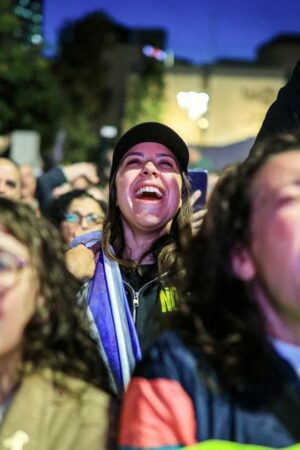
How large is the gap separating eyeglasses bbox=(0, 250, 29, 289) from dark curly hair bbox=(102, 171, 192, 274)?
1249 millimetres

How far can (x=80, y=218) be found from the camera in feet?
16.8

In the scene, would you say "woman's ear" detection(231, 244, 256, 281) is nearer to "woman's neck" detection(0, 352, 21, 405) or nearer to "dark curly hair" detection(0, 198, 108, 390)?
"dark curly hair" detection(0, 198, 108, 390)

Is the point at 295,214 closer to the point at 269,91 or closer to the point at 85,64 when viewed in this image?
the point at 269,91

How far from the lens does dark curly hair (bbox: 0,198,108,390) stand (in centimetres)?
193

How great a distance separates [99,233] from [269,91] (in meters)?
41.8

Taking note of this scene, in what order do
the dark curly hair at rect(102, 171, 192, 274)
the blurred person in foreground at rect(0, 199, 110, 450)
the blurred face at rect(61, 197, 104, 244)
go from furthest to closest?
the blurred face at rect(61, 197, 104, 244), the dark curly hair at rect(102, 171, 192, 274), the blurred person in foreground at rect(0, 199, 110, 450)

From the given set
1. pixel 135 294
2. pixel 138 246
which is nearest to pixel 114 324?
pixel 135 294

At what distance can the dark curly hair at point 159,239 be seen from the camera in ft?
10.4

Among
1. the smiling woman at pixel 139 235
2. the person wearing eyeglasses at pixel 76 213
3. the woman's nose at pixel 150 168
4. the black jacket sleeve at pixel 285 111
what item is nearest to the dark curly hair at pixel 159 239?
the smiling woman at pixel 139 235

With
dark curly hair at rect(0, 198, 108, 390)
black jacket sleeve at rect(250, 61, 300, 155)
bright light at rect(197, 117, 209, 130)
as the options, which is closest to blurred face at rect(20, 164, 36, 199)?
black jacket sleeve at rect(250, 61, 300, 155)

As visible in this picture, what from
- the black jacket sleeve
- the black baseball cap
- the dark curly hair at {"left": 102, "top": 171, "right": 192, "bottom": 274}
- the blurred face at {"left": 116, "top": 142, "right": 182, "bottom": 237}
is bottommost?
the dark curly hair at {"left": 102, "top": 171, "right": 192, "bottom": 274}

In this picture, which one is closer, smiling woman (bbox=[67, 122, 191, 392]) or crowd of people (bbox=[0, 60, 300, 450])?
crowd of people (bbox=[0, 60, 300, 450])

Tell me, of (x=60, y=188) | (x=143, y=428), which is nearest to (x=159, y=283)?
(x=143, y=428)

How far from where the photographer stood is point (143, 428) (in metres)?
1.75
